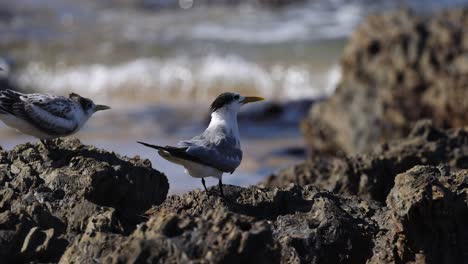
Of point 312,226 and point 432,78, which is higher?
point 432,78

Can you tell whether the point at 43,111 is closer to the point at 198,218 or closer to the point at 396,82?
the point at 198,218

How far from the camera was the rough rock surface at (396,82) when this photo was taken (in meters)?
8.96

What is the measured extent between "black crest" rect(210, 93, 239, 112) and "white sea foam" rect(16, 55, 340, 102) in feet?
30.3

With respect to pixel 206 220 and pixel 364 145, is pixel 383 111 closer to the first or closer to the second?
pixel 364 145

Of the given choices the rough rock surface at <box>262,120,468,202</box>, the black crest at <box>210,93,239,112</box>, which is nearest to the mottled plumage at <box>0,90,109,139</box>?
the black crest at <box>210,93,239,112</box>

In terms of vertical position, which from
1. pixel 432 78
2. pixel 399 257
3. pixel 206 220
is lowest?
pixel 206 220

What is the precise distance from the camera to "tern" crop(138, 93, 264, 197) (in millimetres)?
4758

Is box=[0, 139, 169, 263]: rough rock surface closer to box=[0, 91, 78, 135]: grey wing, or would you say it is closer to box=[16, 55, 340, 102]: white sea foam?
box=[0, 91, 78, 135]: grey wing

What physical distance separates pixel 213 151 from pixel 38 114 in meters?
1.07

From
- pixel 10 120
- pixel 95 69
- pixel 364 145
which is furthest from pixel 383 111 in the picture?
pixel 95 69

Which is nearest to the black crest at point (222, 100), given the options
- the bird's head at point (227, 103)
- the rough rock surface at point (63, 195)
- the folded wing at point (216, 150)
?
the bird's head at point (227, 103)

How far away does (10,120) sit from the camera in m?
5.45

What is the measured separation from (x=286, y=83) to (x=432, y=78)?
6988 millimetres

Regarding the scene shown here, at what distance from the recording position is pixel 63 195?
4195 millimetres
